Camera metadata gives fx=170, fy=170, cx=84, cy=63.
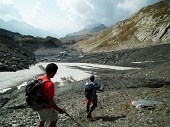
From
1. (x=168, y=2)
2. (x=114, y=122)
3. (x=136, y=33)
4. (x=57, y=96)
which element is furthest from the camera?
(x=168, y=2)

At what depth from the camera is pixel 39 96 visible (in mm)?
6879

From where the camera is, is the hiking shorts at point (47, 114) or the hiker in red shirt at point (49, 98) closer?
the hiker in red shirt at point (49, 98)

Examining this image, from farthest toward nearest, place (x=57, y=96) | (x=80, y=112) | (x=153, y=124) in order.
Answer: (x=57, y=96), (x=80, y=112), (x=153, y=124)

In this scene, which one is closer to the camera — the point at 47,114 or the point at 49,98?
the point at 49,98

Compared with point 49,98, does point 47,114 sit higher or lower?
lower

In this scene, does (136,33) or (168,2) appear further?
(168,2)

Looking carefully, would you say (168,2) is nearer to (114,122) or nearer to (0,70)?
(0,70)

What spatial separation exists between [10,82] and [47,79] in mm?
33166

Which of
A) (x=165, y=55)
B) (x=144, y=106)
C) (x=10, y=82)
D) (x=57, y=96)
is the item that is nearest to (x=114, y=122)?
(x=144, y=106)

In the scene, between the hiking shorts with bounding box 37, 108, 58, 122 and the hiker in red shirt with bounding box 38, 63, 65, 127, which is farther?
the hiking shorts with bounding box 37, 108, 58, 122

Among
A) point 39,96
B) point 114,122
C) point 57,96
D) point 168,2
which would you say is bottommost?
point 57,96

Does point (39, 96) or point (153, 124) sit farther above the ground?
point (39, 96)

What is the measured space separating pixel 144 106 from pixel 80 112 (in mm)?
5572

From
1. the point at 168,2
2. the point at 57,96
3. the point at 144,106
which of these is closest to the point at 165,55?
the point at 57,96
